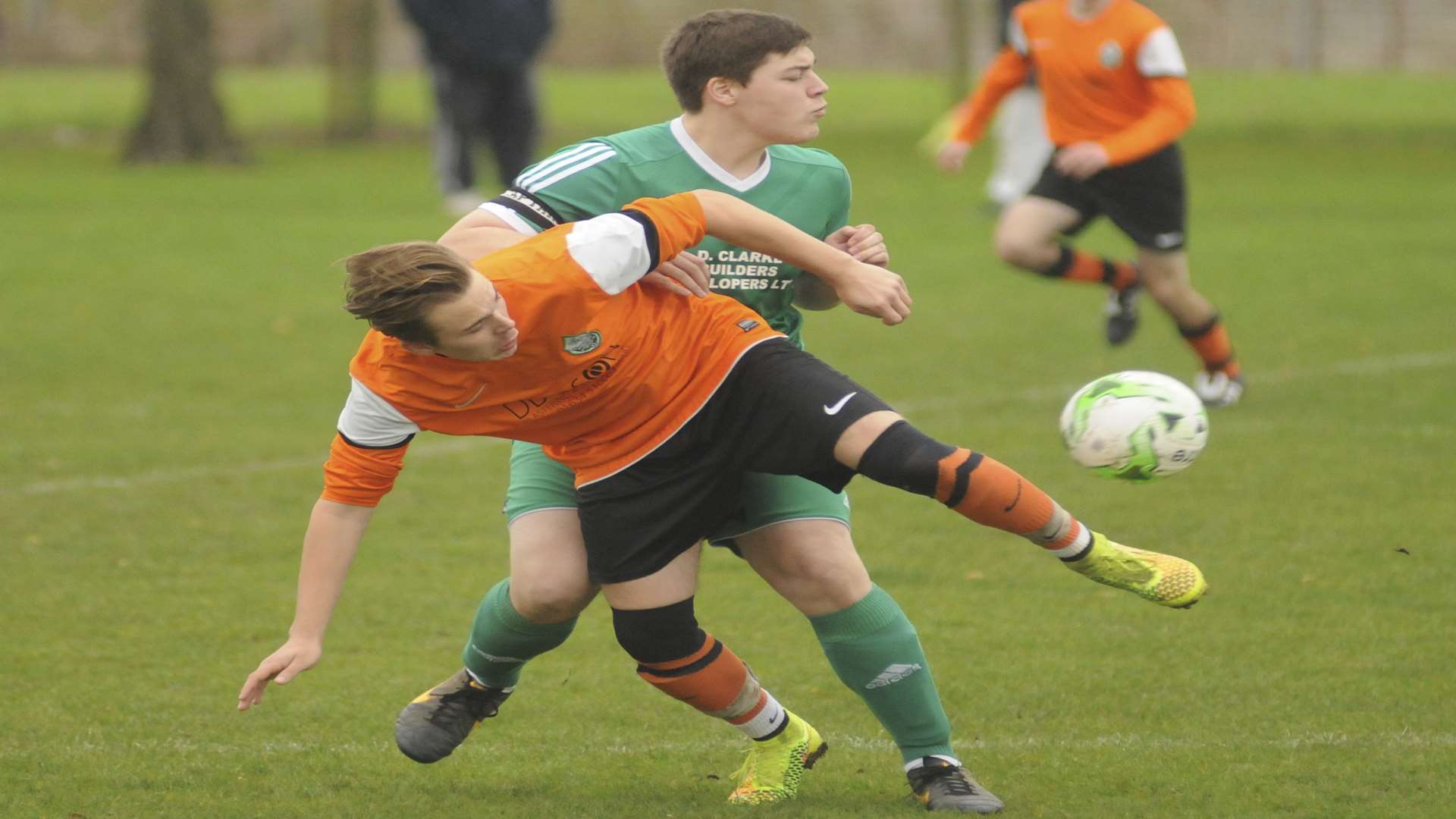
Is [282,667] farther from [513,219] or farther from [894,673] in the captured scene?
[894,673]

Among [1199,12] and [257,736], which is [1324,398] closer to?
[257,736]

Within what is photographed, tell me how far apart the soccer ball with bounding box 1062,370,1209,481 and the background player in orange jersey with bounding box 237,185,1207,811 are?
0.33 metres

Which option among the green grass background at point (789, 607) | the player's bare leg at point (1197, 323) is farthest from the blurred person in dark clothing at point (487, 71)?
the player's bare leg at point (1197, 323)

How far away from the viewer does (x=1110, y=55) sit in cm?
833

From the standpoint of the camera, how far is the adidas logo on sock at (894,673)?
149 inches

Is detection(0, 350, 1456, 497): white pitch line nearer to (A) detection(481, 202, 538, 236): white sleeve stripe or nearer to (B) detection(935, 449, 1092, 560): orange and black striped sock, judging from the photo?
(A) detection(481, 202, 538, 236): white sleeve stripe

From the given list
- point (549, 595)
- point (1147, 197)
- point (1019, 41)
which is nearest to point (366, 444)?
point (549, 595)

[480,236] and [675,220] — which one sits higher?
[675,220]

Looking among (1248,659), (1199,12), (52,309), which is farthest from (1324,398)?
(1199,12)

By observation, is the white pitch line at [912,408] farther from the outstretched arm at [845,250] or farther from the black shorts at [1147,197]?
the outstretched arm at [845,250]

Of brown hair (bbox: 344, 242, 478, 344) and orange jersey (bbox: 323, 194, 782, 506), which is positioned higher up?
brown hair (bbox: 344, 242, 478, 344)

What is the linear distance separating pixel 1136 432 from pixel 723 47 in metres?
1.24

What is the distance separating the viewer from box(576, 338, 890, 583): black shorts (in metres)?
3.66

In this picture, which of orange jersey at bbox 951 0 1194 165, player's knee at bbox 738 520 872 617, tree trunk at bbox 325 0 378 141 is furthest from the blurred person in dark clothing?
player's knee at bbox 738 520 872 617
